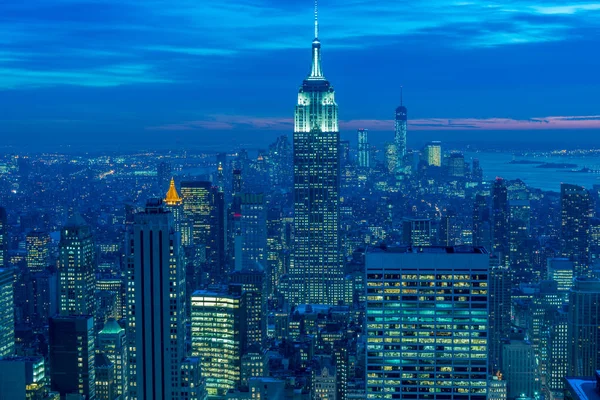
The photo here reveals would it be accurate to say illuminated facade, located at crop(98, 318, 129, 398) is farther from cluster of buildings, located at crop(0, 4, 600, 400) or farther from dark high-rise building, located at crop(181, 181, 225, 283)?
dark high-rise building, located at crop(181, 181, 225, 283)

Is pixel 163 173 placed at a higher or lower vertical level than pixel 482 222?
higher

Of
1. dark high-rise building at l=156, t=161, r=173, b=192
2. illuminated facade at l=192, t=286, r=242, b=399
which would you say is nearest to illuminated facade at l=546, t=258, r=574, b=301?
illuminated facade at l=192, t=286, r=242, b=399

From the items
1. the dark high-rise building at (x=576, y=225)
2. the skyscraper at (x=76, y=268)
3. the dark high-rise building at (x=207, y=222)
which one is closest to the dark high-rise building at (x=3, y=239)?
the skyscraper at (x=76, y=268)

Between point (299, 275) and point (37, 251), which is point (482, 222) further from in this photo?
point (37, 251)

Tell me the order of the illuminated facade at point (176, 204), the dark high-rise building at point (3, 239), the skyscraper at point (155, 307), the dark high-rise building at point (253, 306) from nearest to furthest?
the skyscraper at point (155, 307) → the illuminated facade at point (176, 204) → the dark high-rise building at point (253, 306) → the dark high-rise building at point (3, 239)

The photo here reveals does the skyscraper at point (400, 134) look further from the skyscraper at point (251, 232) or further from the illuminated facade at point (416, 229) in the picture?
the skyscraper at point (251, 232)

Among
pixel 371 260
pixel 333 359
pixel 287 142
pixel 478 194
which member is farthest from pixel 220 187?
pixel 371 260

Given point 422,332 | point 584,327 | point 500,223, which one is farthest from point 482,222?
point 422,332
